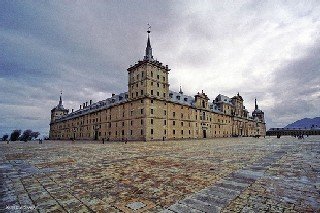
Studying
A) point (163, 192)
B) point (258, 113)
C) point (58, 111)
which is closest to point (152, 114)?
point (163, 192)

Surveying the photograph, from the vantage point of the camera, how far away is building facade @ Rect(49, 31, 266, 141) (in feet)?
142

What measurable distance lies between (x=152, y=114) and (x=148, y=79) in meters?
8.52

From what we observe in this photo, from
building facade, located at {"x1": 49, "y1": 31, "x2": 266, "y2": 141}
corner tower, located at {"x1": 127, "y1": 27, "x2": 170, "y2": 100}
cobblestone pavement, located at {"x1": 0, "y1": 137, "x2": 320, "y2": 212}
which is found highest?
corner tower, located at {"x1": 127, "y1": 27, "x2": 170, "y2": 100}

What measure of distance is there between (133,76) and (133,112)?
32.2ft

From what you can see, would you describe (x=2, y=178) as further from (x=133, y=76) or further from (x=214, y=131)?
(x=214, y=131)

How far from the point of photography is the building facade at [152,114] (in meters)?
43.2

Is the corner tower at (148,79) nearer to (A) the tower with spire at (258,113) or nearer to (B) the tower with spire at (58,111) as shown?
(B) the tower with spire at (58,111)

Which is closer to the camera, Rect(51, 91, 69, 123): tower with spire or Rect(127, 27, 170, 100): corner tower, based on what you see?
Rect(127, 27, 170, 100): corner tower

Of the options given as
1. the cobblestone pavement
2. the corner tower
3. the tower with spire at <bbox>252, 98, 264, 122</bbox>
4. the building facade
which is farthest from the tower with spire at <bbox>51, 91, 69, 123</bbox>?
the tower with spire at <bbox>252, 98, 264, 122</bbox>

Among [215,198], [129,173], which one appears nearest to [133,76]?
[129,173]

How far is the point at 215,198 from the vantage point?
14.0 ft

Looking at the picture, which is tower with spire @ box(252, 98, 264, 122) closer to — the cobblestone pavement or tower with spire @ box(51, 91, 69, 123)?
tower with spire @ box(51, 91, 69, 123)

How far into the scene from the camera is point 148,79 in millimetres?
43375

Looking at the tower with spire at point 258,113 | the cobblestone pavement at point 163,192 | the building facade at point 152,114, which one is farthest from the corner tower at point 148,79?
the tower with spire at point 258,113
